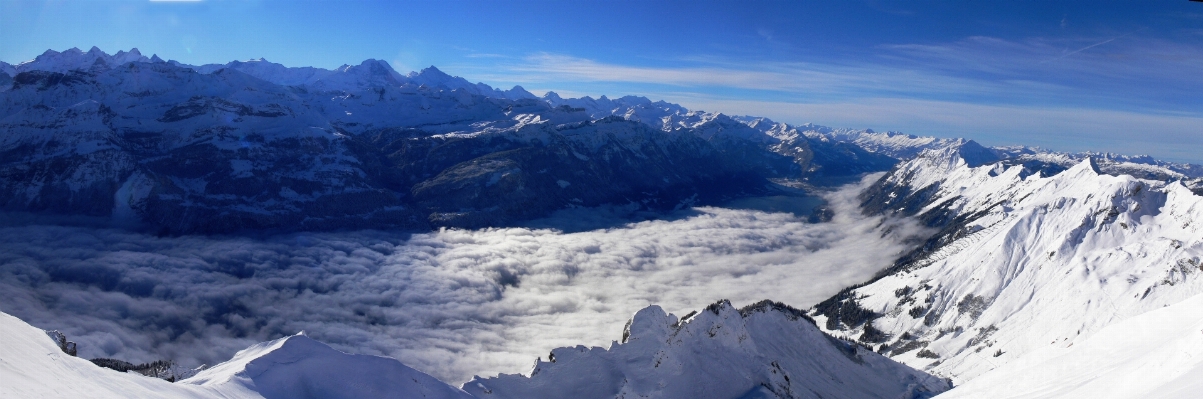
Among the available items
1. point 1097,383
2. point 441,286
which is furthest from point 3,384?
point 441,286

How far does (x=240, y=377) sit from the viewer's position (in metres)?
39.6

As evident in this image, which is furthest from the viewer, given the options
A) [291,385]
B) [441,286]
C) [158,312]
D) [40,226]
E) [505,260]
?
[505,260]

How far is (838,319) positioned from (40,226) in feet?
815

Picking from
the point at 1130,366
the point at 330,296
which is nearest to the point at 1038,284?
the point at 1130,366

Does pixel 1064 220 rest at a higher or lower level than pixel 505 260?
higher

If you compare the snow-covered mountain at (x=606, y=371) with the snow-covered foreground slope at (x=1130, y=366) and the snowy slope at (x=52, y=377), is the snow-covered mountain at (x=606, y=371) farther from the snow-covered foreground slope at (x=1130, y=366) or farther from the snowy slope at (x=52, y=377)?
the snow-covered foreground slope at (x=1130, y=366)

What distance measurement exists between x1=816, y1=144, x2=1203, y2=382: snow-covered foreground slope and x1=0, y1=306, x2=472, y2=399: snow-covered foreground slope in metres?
96.5

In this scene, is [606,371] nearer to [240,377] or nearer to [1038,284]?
[240,377]

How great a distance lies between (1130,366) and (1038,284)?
11966 centimetres

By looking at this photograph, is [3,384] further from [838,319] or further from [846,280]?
[846,280]

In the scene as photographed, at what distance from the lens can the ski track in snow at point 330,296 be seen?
11712 cm

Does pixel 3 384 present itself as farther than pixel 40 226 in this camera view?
No

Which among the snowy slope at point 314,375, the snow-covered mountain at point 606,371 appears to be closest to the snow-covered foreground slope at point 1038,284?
the snow-covered mountain at point 606,371

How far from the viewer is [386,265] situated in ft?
596
